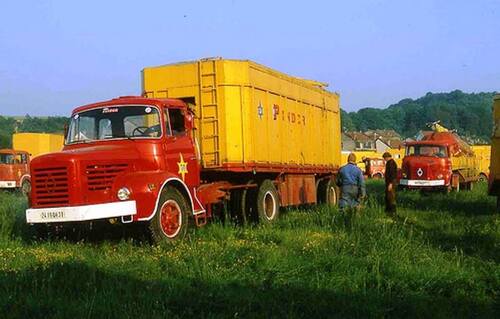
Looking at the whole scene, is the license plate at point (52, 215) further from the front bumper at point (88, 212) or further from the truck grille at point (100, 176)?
the truck grille at point (100, 176)

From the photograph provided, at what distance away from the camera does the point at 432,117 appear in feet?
474

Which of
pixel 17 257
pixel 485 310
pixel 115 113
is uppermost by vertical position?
pixel 115 113

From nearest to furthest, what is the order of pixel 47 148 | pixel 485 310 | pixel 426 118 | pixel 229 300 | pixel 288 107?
pixel 229 300
pixel 485 310
pixel 288 107
pixel 47 148
pixel 426 118

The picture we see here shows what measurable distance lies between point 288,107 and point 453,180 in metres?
14.0

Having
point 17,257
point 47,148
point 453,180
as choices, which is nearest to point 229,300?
point 17,257

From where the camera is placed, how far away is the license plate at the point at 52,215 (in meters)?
8.97

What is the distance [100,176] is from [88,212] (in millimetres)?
654

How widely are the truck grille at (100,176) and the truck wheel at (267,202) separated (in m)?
4.40

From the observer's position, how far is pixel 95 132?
10523 millimetres

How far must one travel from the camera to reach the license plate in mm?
8969

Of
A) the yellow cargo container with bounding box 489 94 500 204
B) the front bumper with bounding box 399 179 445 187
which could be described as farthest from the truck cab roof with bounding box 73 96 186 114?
the front bumper with bounding box 399 179 445 187

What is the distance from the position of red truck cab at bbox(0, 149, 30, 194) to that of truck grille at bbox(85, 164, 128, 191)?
21.7 metres

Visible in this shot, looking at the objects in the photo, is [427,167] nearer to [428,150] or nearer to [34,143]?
[428,150]

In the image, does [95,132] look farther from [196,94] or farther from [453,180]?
[453,180]
